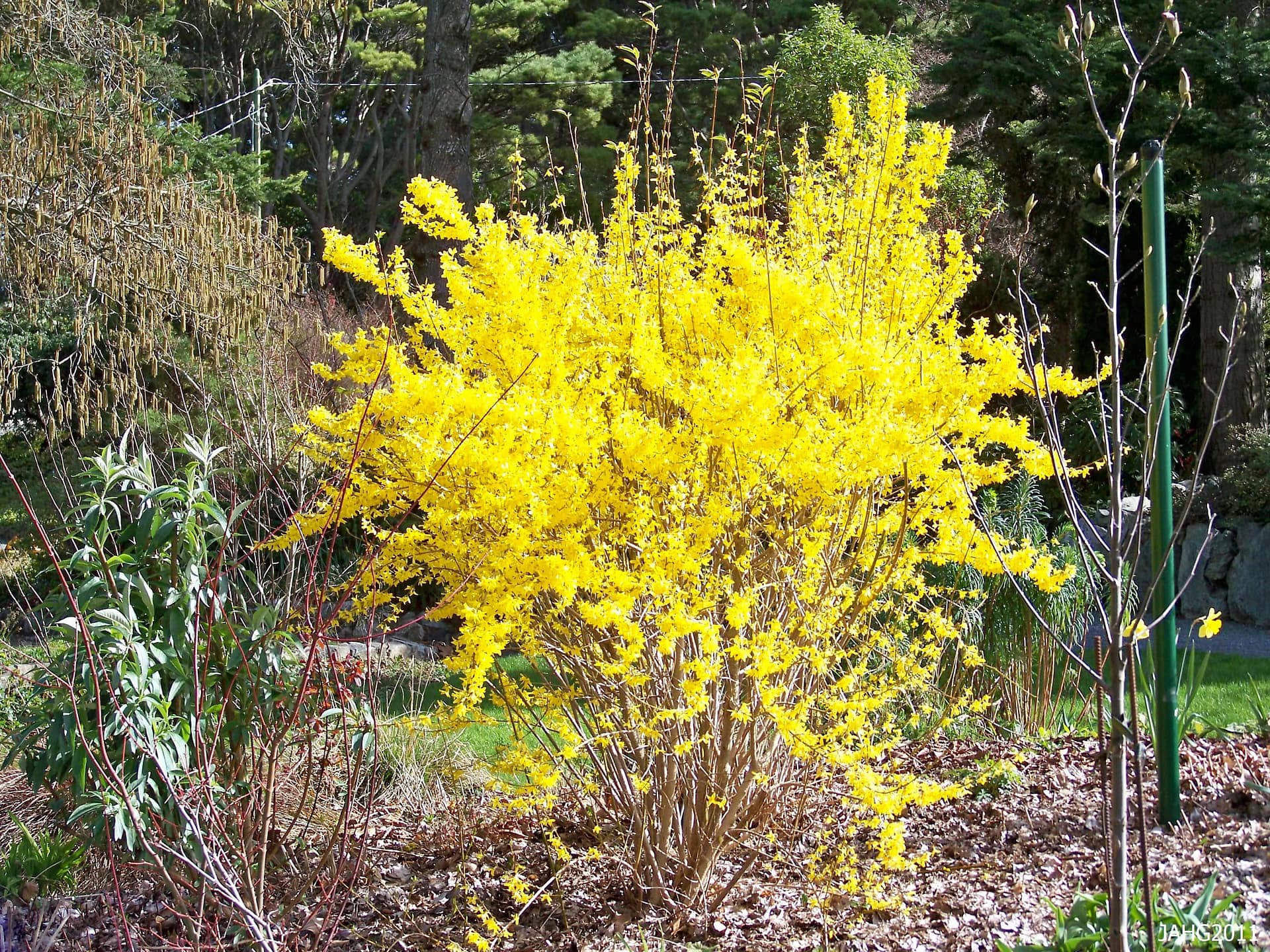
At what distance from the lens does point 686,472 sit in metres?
3.16

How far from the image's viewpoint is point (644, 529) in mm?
3131

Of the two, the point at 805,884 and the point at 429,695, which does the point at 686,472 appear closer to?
the point at 805,884

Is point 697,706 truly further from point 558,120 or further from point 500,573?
point 558,120

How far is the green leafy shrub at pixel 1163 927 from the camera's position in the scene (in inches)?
111

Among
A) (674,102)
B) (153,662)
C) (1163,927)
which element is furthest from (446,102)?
(1163,927)

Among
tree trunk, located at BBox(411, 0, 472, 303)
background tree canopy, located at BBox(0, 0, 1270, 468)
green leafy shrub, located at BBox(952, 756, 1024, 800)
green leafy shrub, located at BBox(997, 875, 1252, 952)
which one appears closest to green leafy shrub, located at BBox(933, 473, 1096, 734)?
green leafy shrub, located at BBox(952, 756, 1024, 800)

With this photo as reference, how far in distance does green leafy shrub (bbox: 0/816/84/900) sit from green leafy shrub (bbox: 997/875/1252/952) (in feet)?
10.4

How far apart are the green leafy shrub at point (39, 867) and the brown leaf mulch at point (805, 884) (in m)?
0.14

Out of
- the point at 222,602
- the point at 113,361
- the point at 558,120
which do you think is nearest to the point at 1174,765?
the point at 222,602

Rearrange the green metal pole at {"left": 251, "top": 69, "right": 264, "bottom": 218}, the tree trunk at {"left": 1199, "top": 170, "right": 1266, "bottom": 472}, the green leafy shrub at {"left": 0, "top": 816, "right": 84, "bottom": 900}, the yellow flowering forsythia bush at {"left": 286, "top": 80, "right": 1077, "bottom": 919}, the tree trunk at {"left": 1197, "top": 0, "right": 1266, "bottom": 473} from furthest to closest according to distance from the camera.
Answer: the green metal pole at {"left": 251, "top": 69, "right": 264, "bottom": 218} → the tree trunk at {"left": 1199, "top": 170, "right": 1266, "bottom": 472} → the tree trunk at {"left": 1197, "top": 0, "right": 1266, "bottom": 473} → the green leafy shrub at {"left": 0, "top": 816, "right": 84, "bottom": 900} → the yellow flowering forsythia bush at {"left": 286, "top": 80, "right": 1077, "bottom": 919}

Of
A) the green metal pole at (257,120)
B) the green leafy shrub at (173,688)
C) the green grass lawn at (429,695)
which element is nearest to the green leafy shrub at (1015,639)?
the green grass lawn at (429,695)

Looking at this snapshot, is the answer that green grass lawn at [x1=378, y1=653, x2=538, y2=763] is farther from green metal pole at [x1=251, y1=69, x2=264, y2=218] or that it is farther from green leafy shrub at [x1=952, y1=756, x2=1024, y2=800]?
green metal pole at [x1=251, y1=69, x2=264, y2=218]

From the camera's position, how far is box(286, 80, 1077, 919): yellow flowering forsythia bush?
2988mm

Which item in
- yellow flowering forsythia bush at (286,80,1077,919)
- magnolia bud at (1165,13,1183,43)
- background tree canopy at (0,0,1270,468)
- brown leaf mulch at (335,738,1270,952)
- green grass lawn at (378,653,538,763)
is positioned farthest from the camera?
background tree canopy at (0,0,1270,468)
